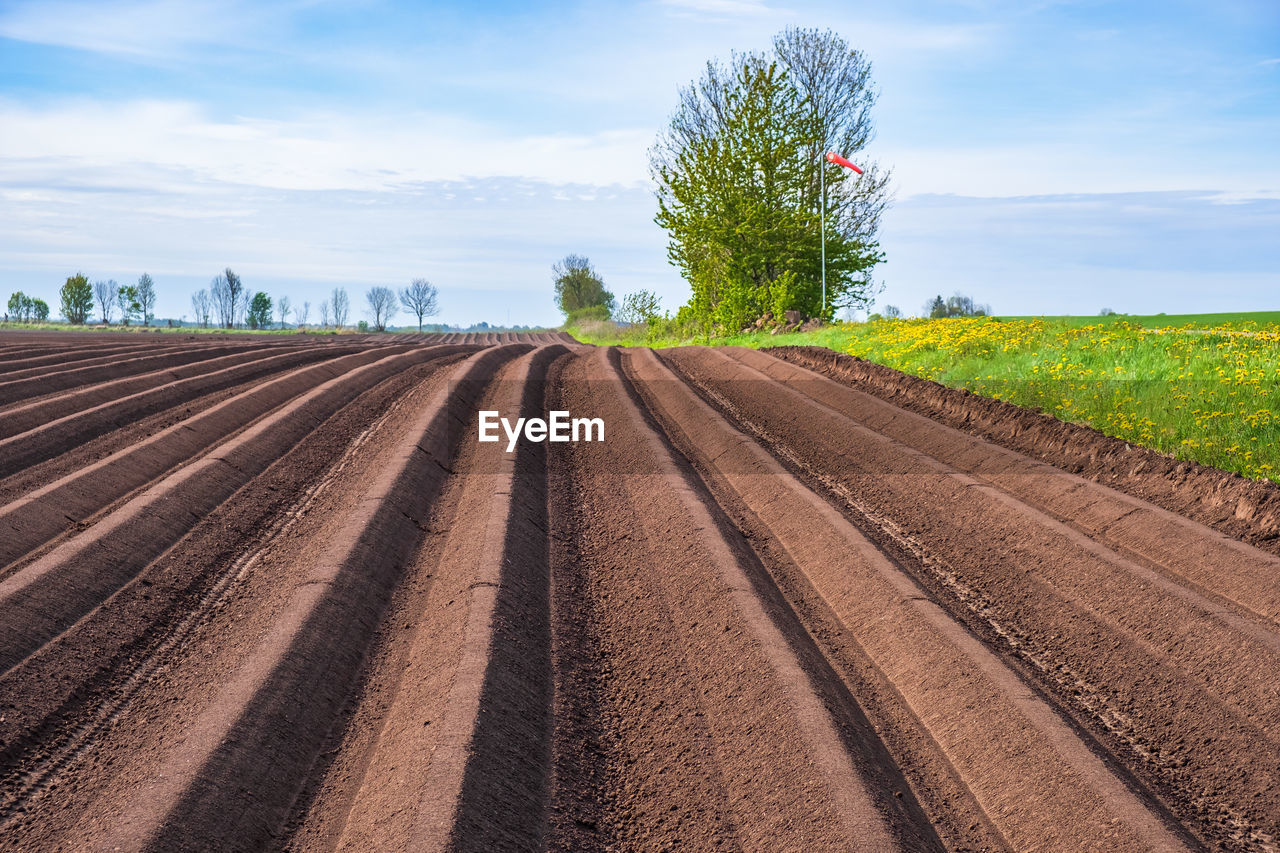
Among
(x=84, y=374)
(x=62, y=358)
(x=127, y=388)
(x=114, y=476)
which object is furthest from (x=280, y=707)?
(x=62, y=358)

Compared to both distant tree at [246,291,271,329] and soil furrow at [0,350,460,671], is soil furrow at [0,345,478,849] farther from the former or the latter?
distant tree at [246,291,271,329]

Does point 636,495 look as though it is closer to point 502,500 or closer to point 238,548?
point 502,500

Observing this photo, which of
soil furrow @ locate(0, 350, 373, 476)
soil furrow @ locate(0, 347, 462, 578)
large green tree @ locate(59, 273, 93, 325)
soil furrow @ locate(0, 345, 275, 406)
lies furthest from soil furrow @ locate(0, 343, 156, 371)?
large green tree @ locate(59, 273, 93, 325)

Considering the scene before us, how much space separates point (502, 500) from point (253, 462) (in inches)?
128

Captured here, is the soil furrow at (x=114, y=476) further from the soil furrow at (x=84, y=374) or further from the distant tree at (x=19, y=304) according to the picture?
the distant tree at (x=19, y=304)

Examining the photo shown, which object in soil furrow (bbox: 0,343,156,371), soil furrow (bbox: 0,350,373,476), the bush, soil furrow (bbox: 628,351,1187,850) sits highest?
the bush

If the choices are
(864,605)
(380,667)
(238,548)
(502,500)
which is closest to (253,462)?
(238,548)

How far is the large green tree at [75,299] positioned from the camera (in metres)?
79.2

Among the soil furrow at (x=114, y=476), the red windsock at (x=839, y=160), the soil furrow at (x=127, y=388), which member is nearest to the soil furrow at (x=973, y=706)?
the soil furrow at (x=114, y=476)

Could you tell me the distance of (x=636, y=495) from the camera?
840cm

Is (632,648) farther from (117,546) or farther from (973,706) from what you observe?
(117,546)

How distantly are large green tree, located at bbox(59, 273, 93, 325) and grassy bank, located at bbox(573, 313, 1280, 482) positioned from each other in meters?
82.8

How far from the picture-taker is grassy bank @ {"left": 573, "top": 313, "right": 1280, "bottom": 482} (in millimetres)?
8883

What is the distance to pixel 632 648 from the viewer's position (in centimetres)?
539
